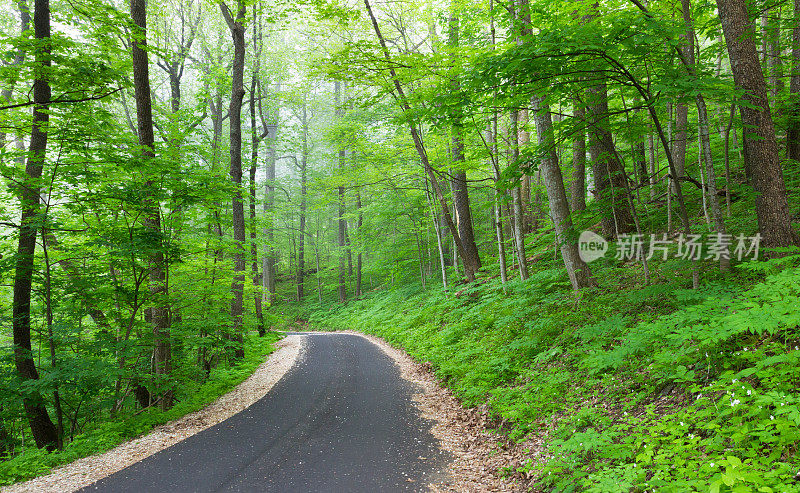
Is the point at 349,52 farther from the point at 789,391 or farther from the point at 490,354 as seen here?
the point at 789,391

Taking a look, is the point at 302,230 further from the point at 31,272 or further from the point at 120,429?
the point at 120,429

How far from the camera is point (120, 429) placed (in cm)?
643

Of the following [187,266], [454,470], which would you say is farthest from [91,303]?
[454,470]

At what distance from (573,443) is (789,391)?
5.31 feet

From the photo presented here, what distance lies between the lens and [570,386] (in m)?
4.99

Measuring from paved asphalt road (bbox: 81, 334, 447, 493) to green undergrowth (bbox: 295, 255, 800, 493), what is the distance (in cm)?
122

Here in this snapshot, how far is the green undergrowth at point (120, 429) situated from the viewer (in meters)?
5.35

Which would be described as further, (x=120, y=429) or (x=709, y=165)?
(x=120, y=429)

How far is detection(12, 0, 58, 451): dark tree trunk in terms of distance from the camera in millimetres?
6484

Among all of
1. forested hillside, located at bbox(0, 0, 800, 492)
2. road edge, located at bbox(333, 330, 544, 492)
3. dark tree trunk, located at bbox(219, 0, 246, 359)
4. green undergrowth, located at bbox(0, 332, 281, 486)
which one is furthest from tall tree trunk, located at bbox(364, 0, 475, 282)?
green undergrowth, located at bbox(0, 332, 281, 486)

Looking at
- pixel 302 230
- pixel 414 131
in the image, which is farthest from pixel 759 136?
pixel 302 230

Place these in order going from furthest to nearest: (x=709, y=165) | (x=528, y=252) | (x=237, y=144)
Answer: (x=528, y=252)
(x=237, y=144)
(x=709, y=165)

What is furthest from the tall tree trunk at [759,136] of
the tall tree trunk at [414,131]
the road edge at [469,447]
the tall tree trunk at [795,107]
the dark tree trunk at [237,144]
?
the dark tree trunk at [237,144]

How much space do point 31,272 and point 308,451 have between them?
18.8ft
